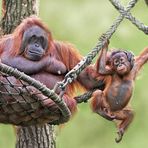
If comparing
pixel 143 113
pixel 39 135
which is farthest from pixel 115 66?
pixel 143 113

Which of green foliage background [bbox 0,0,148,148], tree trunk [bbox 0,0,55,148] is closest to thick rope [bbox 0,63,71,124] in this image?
tree trunk [bbox 0,0,55,148]

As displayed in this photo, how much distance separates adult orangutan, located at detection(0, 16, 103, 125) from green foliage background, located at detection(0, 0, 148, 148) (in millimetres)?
4231

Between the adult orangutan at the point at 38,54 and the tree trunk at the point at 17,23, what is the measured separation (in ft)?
1.50

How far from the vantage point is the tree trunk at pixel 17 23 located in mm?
4250

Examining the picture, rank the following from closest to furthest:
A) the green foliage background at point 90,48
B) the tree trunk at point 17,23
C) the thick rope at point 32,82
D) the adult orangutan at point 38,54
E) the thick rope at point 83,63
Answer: the thick rope at point 32,82 → the thick rope at point 83,63 → the adult orangutan at point 38,54 → the tree trunk at point 17,23 → the green foliage background at point 90,48

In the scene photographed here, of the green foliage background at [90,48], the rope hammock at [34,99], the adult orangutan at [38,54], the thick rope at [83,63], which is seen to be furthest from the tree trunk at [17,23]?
the green foliage background at [90,48]

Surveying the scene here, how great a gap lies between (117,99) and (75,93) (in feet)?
0.75

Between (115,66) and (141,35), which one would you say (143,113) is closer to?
(141,35)

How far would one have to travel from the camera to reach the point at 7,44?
386cm

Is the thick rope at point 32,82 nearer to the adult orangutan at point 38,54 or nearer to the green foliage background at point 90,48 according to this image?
the adult orangutan at point 38,54

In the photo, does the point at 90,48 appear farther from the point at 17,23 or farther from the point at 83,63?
the point at 83,63

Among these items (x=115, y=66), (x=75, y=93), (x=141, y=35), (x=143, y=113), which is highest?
(x=115, y=66)

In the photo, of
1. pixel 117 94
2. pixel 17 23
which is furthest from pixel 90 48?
pixel 117 94

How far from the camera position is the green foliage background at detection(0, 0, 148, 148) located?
8305mm
